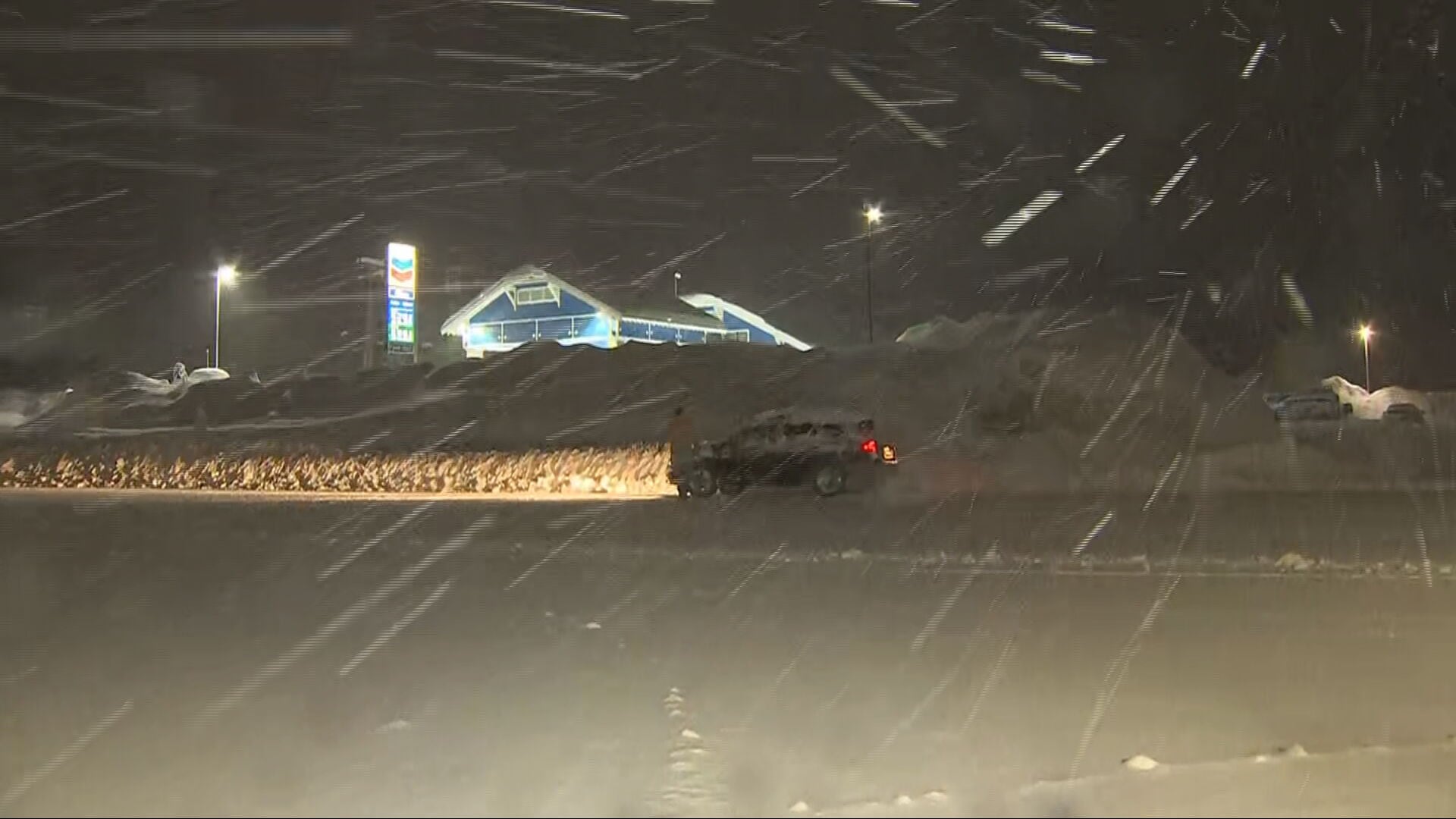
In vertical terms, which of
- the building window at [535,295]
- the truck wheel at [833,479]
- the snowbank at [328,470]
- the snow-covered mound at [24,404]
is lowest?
the snow-covered mound at [24,404]

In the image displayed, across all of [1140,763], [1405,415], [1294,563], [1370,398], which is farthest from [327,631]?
[1370,398]

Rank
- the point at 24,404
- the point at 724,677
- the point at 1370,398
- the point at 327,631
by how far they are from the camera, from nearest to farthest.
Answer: the point at 724,677 → the point at 327,631 → the point at 24,404 → the point at 1370,398

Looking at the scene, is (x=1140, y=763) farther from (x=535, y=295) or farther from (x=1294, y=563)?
(x=535, y=295)

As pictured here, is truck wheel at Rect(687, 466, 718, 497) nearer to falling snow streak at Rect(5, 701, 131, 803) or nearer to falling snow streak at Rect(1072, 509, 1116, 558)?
falling snow streak at Rect(1072, 509, 1116, 558)

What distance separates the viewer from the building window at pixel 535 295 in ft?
175

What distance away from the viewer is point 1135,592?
11.6m

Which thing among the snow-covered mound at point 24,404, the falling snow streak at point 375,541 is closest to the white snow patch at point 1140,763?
the falling snow streak at point 375,541

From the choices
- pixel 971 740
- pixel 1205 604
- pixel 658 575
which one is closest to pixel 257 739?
pixel 971 740

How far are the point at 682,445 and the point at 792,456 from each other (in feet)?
7.61

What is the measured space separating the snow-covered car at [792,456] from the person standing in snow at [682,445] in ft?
0.20

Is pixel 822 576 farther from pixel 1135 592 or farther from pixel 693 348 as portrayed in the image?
pixel 693 348

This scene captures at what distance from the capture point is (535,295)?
176ft

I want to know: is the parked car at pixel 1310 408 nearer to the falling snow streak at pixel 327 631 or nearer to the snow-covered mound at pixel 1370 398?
the snow-covered mound at pixel 1370 398

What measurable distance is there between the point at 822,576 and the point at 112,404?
41.5m
